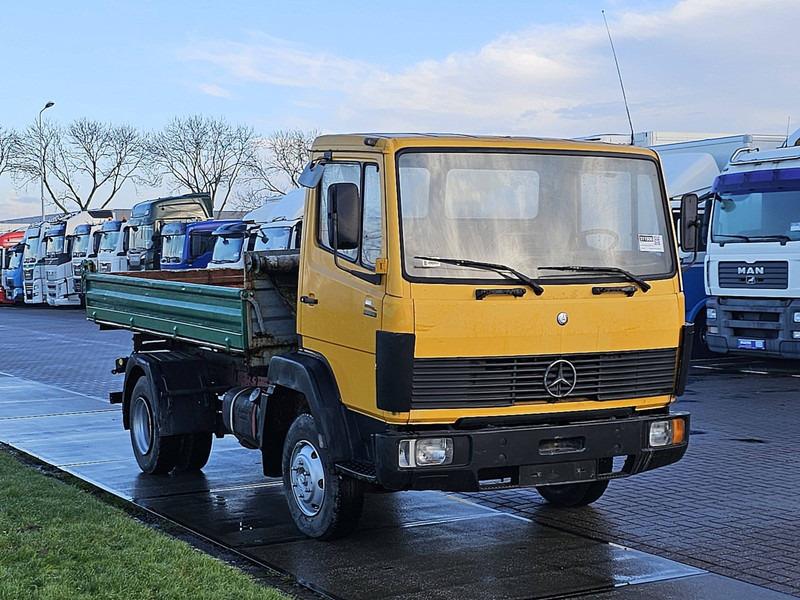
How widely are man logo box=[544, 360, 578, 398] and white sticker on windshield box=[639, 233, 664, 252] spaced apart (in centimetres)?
91

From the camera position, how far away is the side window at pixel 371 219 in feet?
21.0

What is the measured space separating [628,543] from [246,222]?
21.7 metres

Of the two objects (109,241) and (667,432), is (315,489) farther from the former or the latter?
(109,241)

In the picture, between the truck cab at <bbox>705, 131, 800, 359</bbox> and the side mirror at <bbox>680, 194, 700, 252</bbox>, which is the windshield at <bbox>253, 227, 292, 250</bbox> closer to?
the truck cab at <bbox>705, 131, 800, 359</bbox>

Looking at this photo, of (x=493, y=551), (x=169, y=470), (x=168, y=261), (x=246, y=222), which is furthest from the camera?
(x=168, y=261)

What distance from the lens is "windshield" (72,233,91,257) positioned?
38.2 metres

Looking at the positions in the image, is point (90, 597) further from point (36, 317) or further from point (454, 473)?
point (36, 317)

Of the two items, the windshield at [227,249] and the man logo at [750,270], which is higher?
the windshield at [227,249]

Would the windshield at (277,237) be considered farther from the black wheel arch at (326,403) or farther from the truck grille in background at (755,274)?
the black wheel arch at (326,403)

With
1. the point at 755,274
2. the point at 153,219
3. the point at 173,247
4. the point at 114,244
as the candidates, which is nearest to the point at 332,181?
the point at 755,274

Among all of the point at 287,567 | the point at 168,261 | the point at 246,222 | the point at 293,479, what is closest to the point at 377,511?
the point at 293,479

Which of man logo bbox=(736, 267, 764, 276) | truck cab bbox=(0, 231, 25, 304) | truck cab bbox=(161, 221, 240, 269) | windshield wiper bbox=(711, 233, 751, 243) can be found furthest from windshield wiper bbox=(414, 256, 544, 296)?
truck cab bbox=(0, 231, 25, 304)

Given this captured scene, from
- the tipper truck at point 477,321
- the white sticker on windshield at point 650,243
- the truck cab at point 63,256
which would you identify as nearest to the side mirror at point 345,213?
the tipper truck at point 477,321

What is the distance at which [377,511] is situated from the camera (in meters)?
7.93
